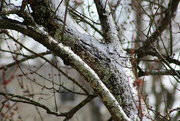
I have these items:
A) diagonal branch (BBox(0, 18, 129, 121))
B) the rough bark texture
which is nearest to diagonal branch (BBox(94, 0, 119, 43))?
the rough bark texture

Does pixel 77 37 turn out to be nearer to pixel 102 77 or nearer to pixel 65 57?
pixel 65 57

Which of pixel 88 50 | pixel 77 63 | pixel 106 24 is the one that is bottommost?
pixel 77 63

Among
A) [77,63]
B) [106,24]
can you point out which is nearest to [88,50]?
[77,63]

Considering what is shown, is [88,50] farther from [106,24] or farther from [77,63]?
[106,24]

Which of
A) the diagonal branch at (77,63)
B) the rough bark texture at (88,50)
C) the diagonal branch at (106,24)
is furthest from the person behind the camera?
the diagonal branch at (106,24)

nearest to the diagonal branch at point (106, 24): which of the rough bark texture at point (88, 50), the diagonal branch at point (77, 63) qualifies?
the rough bark texture at point (88, 50)

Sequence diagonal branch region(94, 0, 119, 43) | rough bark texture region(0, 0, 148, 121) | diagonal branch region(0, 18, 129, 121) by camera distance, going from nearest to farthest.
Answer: diagonal branch region(0, 18, 129, 121) → rough bark texture region(0, 0, 148, 121) → diagonal branch region(94, 0, 119, 43)

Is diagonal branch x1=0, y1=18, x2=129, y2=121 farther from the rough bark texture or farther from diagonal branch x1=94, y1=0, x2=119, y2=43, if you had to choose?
diagonal branch x1=94, y1=0, x2=119, y2=43

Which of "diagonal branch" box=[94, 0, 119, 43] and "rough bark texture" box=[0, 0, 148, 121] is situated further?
"diagonal branch" box=[94, 0, 119, 43]

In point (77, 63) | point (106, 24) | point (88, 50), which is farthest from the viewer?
point (106, 24)

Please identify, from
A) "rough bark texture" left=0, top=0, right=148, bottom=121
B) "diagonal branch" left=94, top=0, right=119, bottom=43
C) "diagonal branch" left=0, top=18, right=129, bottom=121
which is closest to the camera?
"diagonal branch" left=0, top=18, right=129, bottom=121

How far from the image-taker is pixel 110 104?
2031mm

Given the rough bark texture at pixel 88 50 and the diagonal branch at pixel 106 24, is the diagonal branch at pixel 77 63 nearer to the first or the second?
the rough bark texture at pixel 88 50

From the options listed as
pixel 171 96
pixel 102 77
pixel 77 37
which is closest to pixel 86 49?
pixel 77 37
